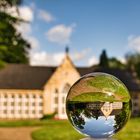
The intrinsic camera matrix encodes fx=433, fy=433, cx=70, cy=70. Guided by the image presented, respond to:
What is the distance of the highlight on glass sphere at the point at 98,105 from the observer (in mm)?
5988

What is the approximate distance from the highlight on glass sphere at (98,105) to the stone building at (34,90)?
1655 inches

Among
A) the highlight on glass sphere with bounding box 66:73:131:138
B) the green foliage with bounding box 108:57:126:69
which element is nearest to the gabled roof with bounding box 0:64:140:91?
the highlight on glass sphere with bounding box 66:73:131:138

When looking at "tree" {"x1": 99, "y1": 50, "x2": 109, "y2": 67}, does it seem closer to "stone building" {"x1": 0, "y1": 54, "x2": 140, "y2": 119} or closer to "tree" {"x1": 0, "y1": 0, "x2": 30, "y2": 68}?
"stone building" {"x1": 0, "y1": 54, "x2": 140, "y2": 119}

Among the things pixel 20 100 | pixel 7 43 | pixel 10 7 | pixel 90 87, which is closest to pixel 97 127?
pixel 90 87

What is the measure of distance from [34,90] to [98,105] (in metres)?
42.9

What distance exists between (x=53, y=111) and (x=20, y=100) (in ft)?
12.8

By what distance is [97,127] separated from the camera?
5914mm

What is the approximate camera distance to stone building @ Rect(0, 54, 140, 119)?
47969 mm

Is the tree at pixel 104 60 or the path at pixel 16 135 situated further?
the tree at pixel 104 60

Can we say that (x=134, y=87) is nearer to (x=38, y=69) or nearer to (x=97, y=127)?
(x=38, y=69)

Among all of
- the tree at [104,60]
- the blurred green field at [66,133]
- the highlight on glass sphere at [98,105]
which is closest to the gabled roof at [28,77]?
the blurred green field at [66,133]

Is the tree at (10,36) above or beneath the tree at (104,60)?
beneath

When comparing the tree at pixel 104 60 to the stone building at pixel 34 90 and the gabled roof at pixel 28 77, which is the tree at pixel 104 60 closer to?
the gabled roof at pixel 28 77

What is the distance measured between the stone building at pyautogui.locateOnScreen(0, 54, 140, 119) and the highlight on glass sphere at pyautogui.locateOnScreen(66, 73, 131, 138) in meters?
42.0
